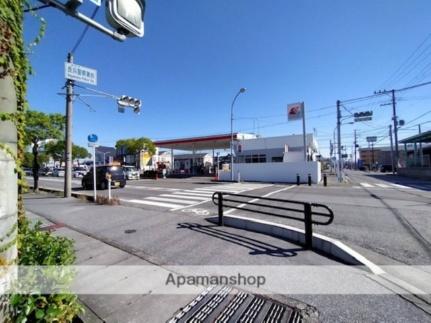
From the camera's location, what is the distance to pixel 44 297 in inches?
80.0

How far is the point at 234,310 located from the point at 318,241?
8.72 ft

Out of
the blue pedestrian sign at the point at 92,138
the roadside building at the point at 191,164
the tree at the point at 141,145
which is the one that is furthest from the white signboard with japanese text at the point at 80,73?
the tree at the point at 141,145

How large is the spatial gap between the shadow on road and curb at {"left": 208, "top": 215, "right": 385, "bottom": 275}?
1.24 feet

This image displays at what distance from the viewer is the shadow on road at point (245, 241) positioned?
14.8 ft

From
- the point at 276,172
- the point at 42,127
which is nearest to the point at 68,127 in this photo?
the point at 42,127

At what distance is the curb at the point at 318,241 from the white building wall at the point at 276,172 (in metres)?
17.6

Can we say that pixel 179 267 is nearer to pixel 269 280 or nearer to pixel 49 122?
pixel 269 280

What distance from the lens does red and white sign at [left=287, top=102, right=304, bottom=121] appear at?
2451 centimetres

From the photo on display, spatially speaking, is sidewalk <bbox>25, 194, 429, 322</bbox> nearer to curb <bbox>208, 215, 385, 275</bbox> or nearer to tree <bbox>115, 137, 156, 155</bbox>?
curb <bbox>208, 215, 385, 275</bbox>

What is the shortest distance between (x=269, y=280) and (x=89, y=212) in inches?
299

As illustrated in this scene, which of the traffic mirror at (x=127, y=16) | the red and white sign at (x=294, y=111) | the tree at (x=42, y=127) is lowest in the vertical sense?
the traffic mirror at (x=127, y=16)

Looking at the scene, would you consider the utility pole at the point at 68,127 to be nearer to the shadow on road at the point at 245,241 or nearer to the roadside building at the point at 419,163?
the shadow on road at the point at 245,241

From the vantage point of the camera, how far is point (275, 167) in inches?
943

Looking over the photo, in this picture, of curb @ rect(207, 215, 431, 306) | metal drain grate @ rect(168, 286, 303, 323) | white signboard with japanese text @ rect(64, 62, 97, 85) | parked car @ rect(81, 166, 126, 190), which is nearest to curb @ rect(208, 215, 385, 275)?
curb @ rect(207, 215, 431, 306)
